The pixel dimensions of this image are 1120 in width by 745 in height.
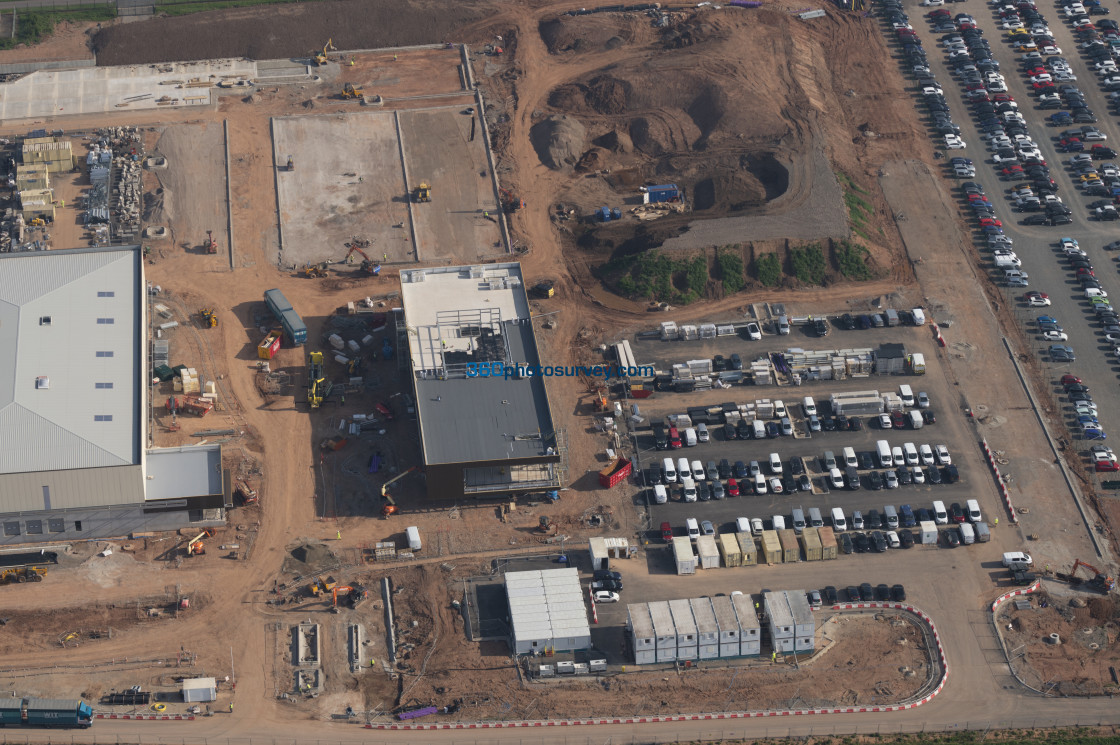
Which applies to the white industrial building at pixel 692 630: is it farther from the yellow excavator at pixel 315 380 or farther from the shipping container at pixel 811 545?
the yellow excavator at pixel 315 380

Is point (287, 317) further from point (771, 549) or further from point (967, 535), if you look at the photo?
point (967, 535)

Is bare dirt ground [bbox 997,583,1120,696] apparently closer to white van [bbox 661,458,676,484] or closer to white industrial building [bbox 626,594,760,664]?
white industrial building [bbox 626,594,760,664]

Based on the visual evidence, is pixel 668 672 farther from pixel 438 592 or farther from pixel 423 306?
pixel 423 306

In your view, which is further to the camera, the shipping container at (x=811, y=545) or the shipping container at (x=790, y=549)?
the shipping container at (x=811, y=545)

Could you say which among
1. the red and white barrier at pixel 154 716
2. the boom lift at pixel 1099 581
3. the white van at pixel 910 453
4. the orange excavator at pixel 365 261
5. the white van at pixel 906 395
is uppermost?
the orange excavator at pixel 365 261

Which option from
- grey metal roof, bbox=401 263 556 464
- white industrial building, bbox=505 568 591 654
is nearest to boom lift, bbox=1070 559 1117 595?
white industrial building, bbox=505 568 591 654

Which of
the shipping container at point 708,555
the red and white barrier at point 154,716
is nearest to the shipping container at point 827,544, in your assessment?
the shipping container at point 708,555
